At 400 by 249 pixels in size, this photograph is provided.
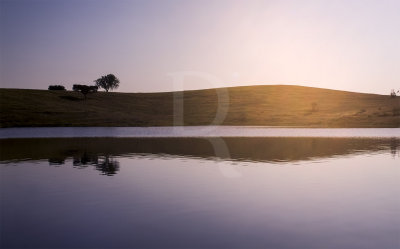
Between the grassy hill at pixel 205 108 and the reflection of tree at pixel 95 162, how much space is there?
58.5 m

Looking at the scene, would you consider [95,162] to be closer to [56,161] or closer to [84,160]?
[84,160]

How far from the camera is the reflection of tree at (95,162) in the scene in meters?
24.8

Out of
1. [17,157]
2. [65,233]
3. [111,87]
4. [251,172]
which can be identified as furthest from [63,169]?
[111,87]

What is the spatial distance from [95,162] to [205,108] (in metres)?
89.3

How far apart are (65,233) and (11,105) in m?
94.9

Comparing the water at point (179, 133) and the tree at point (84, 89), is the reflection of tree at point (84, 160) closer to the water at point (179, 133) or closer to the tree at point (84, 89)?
the water at point (179, 133)

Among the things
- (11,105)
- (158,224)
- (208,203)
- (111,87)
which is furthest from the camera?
(111,87)

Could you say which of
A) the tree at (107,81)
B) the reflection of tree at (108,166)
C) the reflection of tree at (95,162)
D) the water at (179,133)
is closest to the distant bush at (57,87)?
the tree at (107,81)

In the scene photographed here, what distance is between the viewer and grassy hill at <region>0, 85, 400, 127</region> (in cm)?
9381

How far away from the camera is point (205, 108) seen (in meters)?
117

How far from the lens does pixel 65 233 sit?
11695 mm

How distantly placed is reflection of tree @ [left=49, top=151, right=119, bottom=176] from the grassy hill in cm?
5847

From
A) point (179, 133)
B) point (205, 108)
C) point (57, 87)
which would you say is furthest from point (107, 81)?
point (179, 133)

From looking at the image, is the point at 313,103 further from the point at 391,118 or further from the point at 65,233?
the point at 65,233
